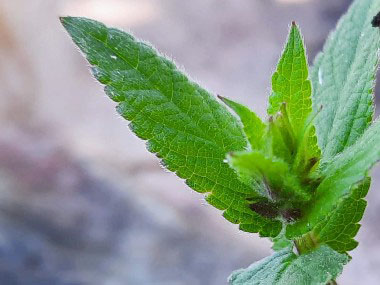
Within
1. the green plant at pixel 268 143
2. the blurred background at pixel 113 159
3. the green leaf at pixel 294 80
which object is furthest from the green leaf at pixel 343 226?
the blurred background at pixel 113 159

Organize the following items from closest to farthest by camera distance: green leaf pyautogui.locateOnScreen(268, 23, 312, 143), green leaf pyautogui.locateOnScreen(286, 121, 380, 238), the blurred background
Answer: green leaf pyautogui.locateOnScreen(286, 121, 380, 238) < green leaf pyautogui.locateOnScreen(268, 23, 312, 143) < the blurred background

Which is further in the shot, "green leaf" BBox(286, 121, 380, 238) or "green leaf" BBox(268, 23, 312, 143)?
"green leaf" BBox(268, 23, 312, 143)

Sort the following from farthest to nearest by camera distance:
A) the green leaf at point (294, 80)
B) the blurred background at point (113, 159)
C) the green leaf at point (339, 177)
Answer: the blurred background at point (113, 159) < the green leaf at point (294, 80) < the green leaf at point (339, 177)

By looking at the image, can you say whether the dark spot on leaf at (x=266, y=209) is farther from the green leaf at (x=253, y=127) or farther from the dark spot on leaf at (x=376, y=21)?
the dark spot on leaf at (x=376, y=21)

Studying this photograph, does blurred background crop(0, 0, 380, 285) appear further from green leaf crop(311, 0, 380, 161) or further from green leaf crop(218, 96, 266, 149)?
green leaf crop(218, 96, 266, 149)

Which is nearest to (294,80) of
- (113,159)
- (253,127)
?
(253,127)

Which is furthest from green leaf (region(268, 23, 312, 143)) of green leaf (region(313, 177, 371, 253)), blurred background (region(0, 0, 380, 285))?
blurred background (region(0, 0, 380, 285))
